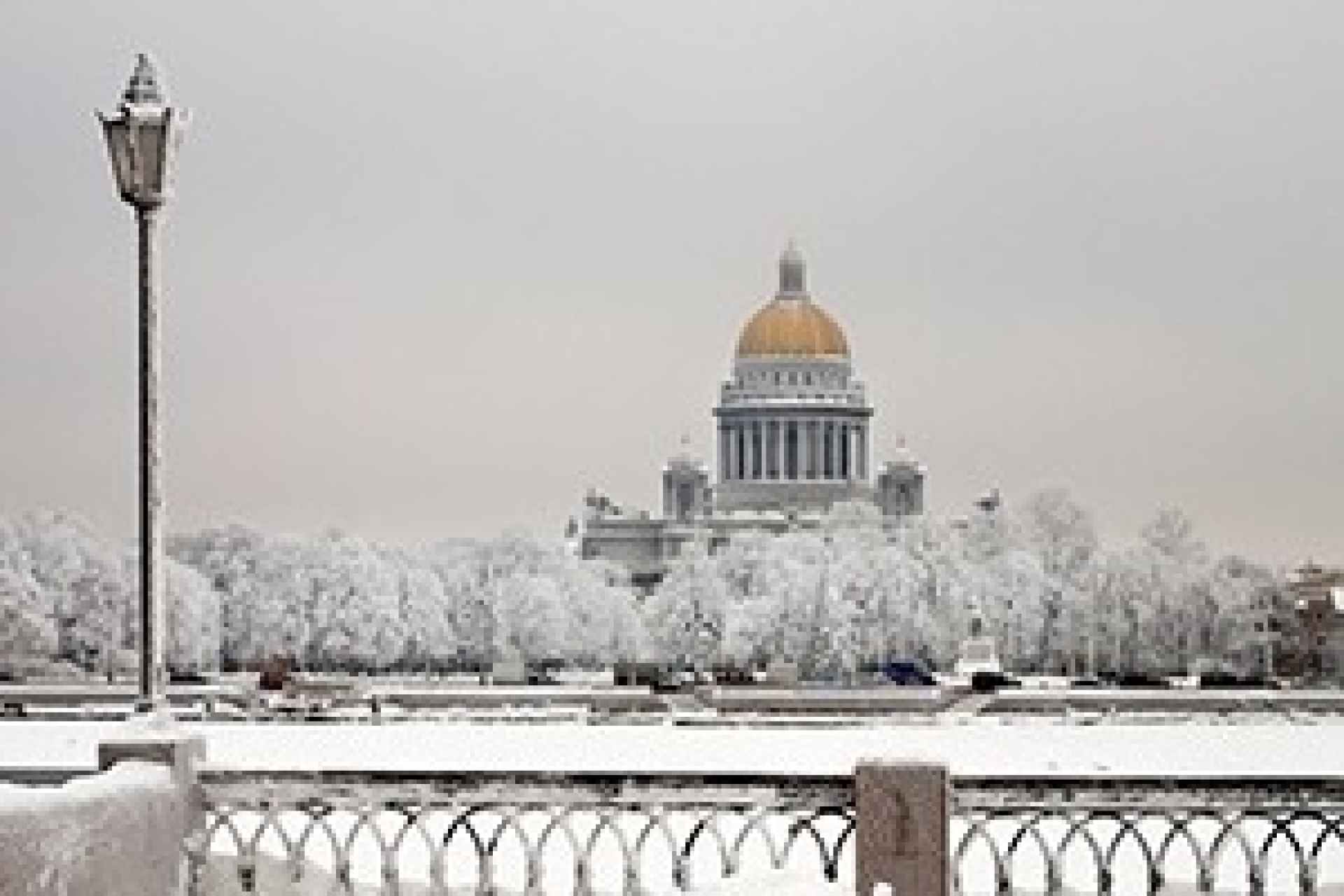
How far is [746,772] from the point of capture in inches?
670

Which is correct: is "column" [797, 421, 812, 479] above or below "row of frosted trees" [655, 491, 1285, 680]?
above

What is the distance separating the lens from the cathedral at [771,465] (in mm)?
186125

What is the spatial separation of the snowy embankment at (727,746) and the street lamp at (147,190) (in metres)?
20.3

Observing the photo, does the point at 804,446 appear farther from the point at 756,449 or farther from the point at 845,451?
the point at 756,449

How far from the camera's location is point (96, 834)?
15297 mm

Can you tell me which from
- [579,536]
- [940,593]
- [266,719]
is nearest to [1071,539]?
[940,593]

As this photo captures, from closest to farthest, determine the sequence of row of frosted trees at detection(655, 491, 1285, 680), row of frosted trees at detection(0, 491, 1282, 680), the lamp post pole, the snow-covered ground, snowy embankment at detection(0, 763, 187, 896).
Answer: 1. snowy embankment at detection(0, 763, 187, 896)
2. the lamp post pole
3. the snow-covered ground
4. row of frosted trees at detection(0, 491, 1282, 680)
5. row of frosted trees at detection(655, 491, 1285, 680)

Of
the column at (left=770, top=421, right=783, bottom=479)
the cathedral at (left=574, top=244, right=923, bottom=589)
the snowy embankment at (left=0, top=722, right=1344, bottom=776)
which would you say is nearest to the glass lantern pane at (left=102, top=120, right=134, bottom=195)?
the snowy embankment at (left=0, top=722, right=1344, bottom=776)

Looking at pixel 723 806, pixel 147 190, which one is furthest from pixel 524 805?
pixel 147 190

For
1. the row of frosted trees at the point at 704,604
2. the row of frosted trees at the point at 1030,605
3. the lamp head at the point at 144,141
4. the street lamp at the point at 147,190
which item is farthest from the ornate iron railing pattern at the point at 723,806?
the row of frosted trees at the point at 1030,605

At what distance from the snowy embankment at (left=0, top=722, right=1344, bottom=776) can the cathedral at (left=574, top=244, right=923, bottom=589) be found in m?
131

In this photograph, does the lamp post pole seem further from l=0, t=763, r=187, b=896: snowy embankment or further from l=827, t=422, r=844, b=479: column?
l=827, t=422, r=844, b=479: column

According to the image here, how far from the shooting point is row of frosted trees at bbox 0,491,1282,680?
368 feet

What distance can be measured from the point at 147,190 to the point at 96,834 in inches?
209
